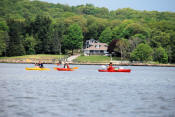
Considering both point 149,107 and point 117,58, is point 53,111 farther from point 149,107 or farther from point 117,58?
point 117,58

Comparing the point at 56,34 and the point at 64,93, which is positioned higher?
the point at 56,34

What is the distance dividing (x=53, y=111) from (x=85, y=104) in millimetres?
3723

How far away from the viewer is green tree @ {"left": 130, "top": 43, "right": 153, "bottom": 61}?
109631 millimetres

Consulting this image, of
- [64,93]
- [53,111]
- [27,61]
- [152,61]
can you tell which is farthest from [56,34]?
[53,111]

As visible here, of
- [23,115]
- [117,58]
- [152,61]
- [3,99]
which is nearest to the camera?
[23,115]

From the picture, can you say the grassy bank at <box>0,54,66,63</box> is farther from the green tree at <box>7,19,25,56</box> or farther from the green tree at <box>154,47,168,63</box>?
the green tree at <box>154,47,168,63</box>

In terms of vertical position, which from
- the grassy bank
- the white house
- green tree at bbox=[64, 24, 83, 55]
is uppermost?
green tree at bbox=[64, 24, 83, 55]

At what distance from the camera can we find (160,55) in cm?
11519

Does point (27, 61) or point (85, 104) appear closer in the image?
point (85, 104)

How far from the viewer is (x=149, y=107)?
86.7ft

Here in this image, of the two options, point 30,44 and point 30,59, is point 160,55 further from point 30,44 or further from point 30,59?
point 30,44

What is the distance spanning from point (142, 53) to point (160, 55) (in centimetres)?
890

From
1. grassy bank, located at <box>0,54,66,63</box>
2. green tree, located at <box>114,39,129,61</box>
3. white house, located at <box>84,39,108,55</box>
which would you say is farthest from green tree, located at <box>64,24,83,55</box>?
green tree, located at <box>114,39,129,61</box>

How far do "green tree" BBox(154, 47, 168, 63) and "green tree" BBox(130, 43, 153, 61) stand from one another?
3.67 metres
